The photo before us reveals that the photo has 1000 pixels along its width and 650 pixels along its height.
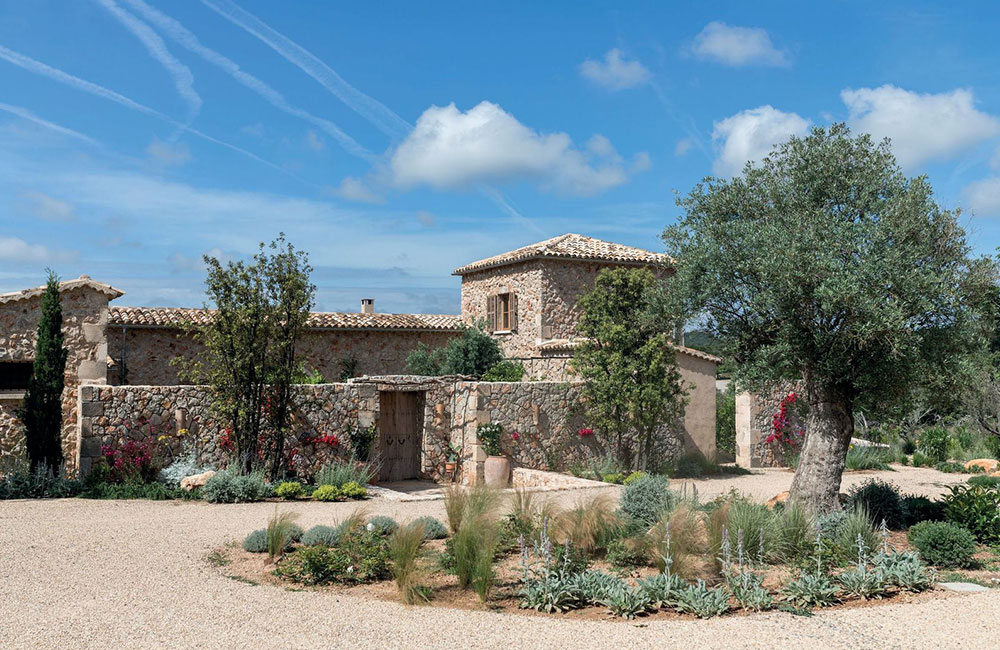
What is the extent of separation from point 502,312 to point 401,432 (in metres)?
7.73

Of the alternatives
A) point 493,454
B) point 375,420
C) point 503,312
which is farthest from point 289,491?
point 503,312

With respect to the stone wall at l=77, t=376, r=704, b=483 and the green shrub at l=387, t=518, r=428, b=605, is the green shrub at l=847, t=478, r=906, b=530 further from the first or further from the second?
the stone wall at l=77, t=376, r=704, b=483

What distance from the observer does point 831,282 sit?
29.6ft

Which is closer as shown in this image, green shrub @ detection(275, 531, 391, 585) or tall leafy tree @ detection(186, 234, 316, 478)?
green shrub @ detection(275, 531, 391, 585)

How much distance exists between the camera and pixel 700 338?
11406 millimetres

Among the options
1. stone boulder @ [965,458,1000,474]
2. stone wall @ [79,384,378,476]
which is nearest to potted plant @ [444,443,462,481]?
stone wall @ [79,384,378,476]

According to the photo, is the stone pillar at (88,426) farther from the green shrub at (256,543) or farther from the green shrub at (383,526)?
the green shrub at (383,526)

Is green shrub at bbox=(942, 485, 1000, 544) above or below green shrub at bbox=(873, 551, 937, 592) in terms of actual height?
above

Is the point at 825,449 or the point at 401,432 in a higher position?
the point at 825,449

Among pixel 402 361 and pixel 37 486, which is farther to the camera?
pixel 402 361

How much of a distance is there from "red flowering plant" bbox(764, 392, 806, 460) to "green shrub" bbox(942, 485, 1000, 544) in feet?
33.8

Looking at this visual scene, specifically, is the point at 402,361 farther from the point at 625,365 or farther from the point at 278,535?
the point at 278,535

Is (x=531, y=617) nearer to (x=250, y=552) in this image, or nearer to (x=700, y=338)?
(x=250, y=552)

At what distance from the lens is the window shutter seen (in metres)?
24.8
